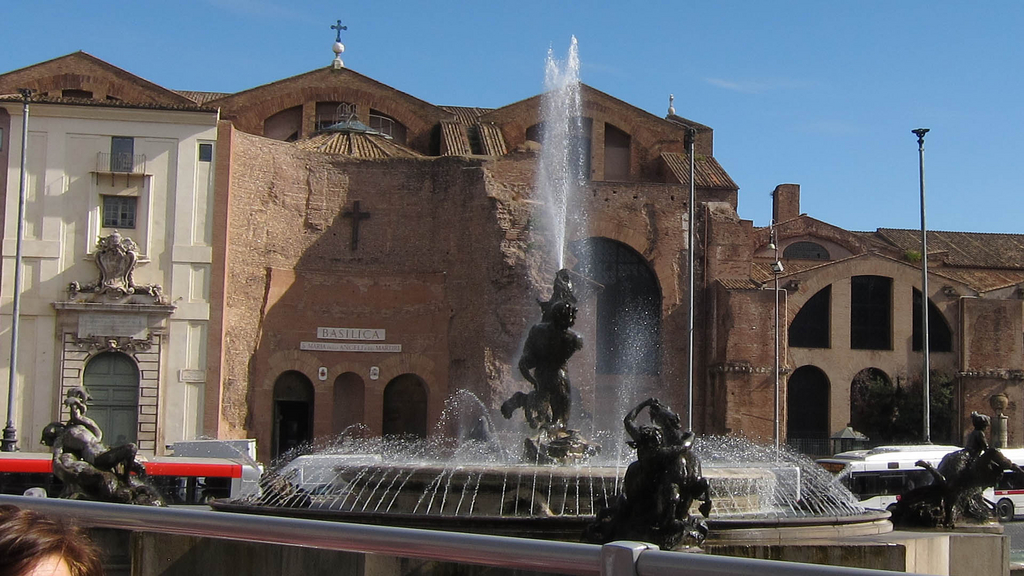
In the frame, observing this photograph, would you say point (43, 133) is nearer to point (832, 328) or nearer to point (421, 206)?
point (421, 206)

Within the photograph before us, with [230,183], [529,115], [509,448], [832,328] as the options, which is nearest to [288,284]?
[230,183]

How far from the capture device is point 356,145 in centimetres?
3616

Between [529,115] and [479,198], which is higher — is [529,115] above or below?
above

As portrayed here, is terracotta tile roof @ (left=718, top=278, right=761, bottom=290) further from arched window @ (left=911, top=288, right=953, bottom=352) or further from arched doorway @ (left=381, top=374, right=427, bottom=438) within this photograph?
arched doorway @ (left=381, top=374, right=427, bottom=438)

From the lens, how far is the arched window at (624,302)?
35.5 metres

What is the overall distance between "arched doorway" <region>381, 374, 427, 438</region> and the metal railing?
30.7 m

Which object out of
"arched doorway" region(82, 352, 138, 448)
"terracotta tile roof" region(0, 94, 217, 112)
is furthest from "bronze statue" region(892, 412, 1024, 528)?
"terracotta tile roof" region(0, 94, 217, 112)

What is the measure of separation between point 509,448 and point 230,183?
1947 cm

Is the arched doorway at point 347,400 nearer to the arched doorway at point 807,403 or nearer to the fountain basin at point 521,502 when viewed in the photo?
the arched doorway at point 807,403

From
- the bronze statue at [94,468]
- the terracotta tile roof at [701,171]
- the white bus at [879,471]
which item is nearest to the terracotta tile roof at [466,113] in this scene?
the terracotta tile roof at [701,171]

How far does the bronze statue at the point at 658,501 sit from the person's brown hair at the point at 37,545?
6246 millimetres

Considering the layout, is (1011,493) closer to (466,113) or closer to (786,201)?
(466,113)

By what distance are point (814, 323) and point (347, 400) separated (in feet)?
45.9

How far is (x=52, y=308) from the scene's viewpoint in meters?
30.7
